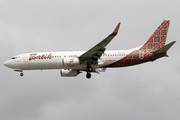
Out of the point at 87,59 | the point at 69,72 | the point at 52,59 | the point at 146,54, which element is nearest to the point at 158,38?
the point at 146,54

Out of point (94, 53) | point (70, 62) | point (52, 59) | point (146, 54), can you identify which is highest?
point (94, 53)

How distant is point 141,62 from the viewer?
1703 inches

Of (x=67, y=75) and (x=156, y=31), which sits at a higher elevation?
(x=156, y=31)

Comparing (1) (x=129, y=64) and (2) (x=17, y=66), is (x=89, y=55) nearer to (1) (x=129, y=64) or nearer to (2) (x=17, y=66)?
(1) (x=129, y=64)

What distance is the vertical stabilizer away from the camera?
44.6 metres

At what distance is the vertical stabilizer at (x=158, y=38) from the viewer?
44.6 metres

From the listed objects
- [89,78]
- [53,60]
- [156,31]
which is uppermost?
[156,31]

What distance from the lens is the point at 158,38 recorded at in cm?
4553

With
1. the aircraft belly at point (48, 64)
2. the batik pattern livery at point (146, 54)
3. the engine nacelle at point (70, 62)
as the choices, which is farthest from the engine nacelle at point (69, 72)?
the batik pattern livery at point (146, 54)

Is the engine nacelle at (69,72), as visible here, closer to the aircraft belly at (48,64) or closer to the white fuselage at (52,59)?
the white fuselage at (52,59)

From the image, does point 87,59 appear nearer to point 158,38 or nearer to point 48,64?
point 48,64

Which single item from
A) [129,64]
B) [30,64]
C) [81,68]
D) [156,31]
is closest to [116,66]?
[129,64]

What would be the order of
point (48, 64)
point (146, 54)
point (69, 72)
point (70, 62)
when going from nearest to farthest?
point (70, 62)
point (48, 64)
point (146, 54)
point (69, 72)

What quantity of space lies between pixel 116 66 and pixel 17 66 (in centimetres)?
1244
